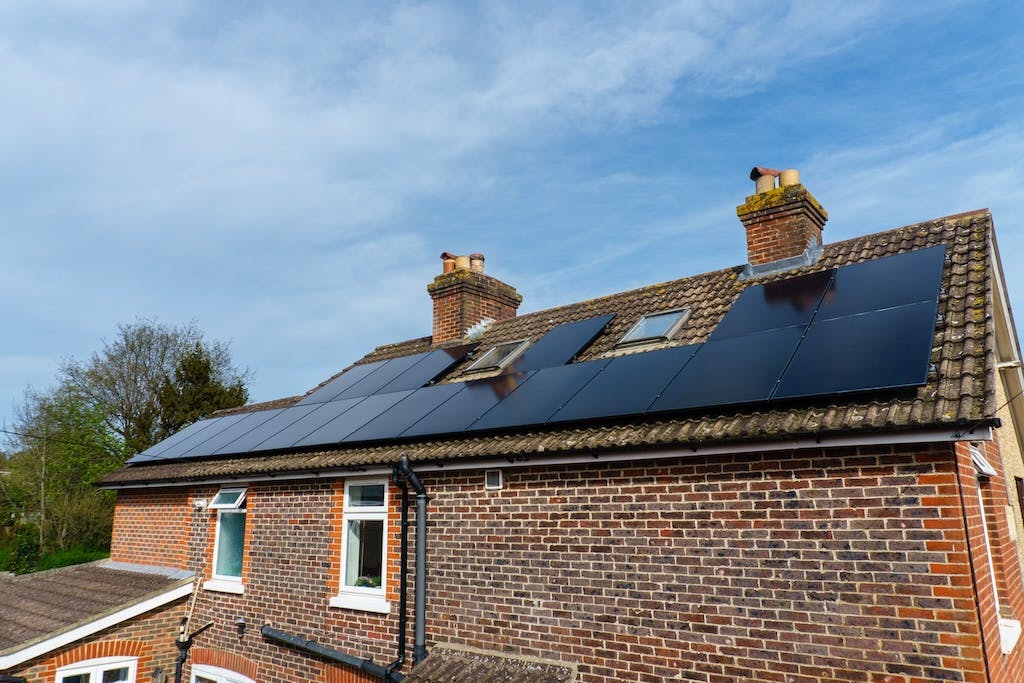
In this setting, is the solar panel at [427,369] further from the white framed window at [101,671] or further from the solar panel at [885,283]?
the solar panel at [885,283]

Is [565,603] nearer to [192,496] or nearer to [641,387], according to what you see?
[641,387]

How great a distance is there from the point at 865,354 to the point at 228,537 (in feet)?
32.0

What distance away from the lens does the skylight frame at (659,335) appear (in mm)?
8570

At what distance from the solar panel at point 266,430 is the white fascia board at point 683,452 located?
1714mm

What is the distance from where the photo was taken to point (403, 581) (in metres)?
7.89

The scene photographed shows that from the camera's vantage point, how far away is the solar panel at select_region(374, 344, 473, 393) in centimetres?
1079

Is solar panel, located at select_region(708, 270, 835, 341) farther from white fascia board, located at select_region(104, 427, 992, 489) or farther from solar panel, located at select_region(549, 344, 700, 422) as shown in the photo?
white fascia board, located at select_region(104, 427, 992, 489)

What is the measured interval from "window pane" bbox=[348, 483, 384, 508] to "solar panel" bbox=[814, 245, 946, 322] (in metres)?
5.73

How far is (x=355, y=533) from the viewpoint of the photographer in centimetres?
899

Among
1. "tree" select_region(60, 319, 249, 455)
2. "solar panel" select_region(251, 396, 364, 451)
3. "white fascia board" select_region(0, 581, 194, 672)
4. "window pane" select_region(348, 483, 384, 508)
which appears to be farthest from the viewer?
"tree" select_region(60, 319, 249, 455)

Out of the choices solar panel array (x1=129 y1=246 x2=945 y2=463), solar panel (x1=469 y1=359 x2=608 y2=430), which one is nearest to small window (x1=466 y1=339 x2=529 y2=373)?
solar panel array (x1=129 y1=246 x2=945 y2=463)

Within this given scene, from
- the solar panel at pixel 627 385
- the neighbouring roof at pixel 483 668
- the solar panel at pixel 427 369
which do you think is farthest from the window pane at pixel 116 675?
the solar panel at pixel 627 385

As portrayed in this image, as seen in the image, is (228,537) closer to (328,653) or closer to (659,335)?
(328,653)

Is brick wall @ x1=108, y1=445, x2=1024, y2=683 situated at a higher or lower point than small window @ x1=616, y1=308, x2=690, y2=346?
lower
